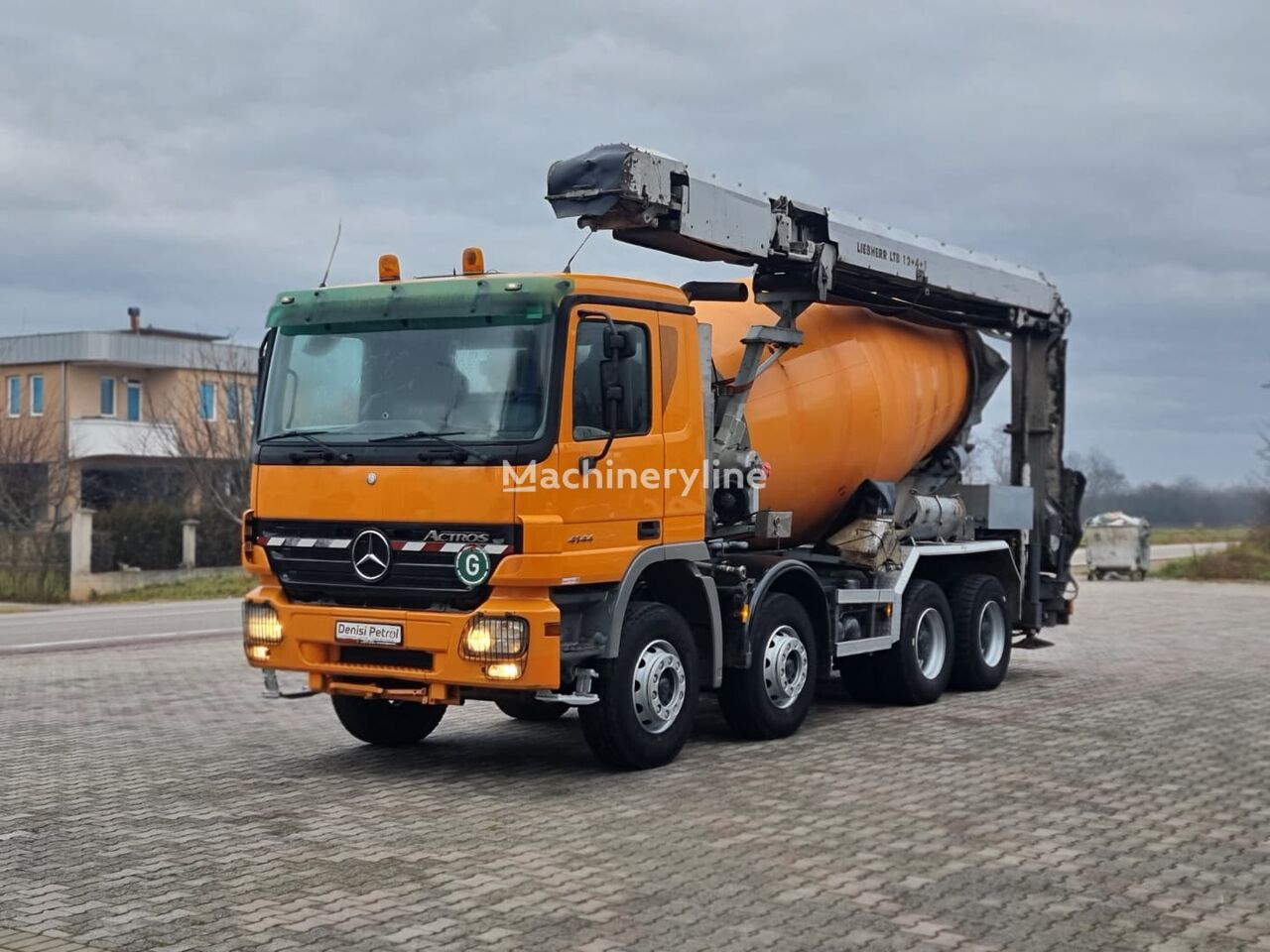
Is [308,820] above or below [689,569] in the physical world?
below

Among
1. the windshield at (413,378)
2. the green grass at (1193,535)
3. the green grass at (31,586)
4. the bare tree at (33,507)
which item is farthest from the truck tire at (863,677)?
the green grass at (1193,535)

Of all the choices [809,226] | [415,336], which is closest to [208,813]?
[415,336]

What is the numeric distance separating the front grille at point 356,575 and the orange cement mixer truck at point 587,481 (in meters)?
0.02

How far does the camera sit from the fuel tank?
11117mm

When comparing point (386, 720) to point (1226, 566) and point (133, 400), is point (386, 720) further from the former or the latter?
point (133, 400)

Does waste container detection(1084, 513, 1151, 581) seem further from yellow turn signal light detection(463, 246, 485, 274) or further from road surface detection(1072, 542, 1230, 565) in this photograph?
yellow turn signal light detection(463, 246, 485, 274)

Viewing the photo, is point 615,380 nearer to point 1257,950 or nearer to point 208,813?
point 208,813

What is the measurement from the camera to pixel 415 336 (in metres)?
9.08

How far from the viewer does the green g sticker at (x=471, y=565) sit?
8602mm

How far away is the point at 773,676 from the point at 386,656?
2.92 meters

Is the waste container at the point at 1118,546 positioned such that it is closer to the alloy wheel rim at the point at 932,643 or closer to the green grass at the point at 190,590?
the green grass at the point at 190,590

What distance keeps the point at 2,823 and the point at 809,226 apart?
670 centimetres

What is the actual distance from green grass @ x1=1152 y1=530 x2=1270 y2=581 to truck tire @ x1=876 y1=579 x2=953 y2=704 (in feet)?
86.9

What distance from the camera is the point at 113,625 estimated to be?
23.0 meters
